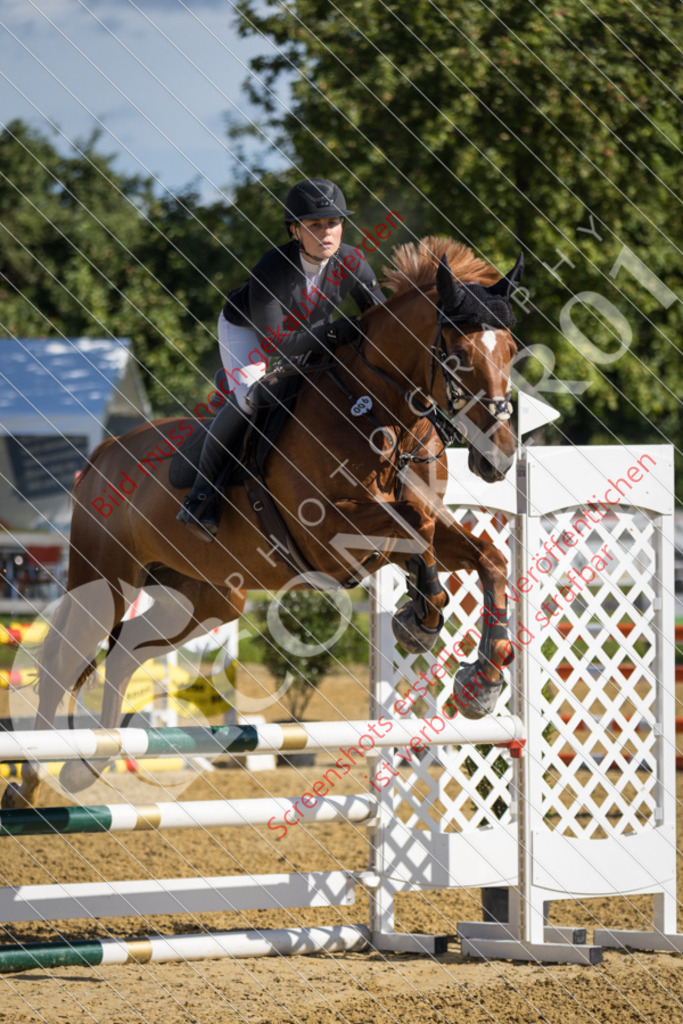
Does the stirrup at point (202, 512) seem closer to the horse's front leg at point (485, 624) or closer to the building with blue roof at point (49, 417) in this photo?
the horse's front leg at point (485, 624)

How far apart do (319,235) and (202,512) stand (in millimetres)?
1080

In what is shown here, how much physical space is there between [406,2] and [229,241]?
4.65 metres

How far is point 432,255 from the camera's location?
368cm

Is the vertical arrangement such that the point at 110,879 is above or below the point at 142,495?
below

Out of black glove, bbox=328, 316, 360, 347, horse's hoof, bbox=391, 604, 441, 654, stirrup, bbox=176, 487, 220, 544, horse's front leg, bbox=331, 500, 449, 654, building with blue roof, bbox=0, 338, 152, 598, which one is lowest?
horse's hoof, bbox=391, 604, 441, 654

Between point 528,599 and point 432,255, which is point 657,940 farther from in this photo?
point 432,255

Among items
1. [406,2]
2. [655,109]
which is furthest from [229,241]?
[655,109]

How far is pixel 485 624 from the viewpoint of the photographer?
3.49 meters

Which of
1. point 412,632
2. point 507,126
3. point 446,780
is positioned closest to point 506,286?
point 412,632

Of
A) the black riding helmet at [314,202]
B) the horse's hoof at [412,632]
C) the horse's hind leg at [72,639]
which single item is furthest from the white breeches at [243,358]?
the horse's hind leg at [72,639]

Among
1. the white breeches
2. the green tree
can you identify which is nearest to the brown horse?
the white breeches

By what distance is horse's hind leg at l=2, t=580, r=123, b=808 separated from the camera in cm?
459

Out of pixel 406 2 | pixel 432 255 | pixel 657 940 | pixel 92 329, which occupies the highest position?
pixel 92 329

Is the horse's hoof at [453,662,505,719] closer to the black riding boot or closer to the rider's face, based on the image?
the black riding boot
